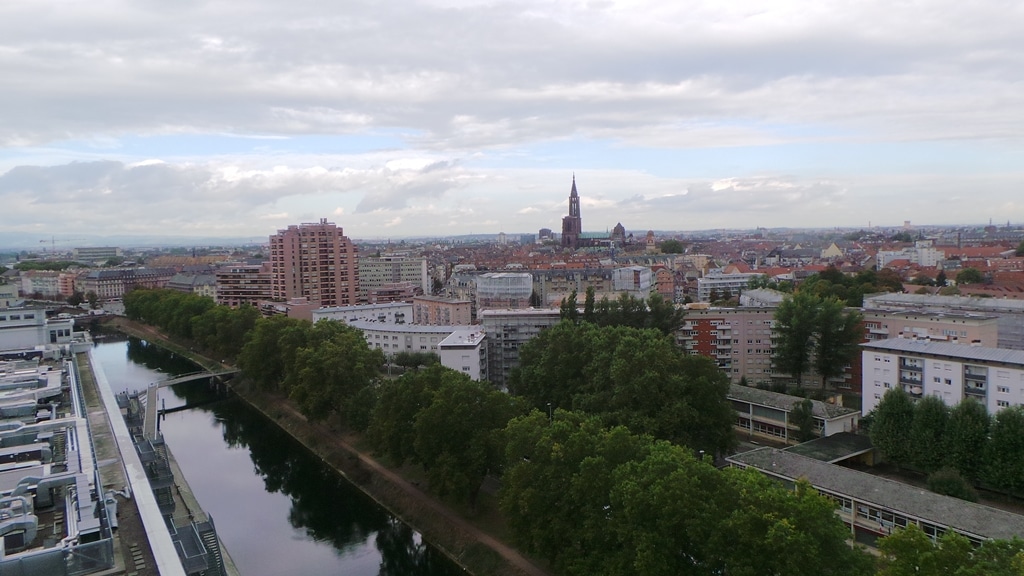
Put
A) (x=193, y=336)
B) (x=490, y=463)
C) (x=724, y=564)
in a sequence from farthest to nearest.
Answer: (x=193, y=336)
(x=490, y=463)
(x=724, y=564)

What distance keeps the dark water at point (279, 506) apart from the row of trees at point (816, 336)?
15.1m

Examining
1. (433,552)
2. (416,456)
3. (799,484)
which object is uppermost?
(799,484)

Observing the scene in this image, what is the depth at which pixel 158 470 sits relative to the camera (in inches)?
615

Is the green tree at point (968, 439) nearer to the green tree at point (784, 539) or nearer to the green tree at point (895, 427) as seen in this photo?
the green tree at point (895, 427)

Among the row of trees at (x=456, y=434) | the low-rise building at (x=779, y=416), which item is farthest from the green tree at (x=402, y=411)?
the low-rise building at (x=779, y=416)

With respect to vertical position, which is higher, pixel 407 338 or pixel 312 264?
pixel 312 264

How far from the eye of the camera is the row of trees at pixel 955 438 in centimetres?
1497

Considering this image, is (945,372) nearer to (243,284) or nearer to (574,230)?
(243,284)

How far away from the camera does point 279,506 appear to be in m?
18.8

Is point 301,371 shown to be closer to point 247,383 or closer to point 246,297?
point 247,383

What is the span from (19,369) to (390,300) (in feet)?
106

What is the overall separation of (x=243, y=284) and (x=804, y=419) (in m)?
42.7

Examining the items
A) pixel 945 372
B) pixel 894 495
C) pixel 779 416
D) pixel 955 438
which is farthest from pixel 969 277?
pixel 894 495

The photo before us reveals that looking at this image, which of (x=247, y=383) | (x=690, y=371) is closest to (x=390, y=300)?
(x=247, y=383)
